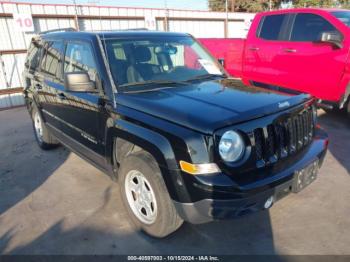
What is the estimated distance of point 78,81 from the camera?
9.78 ft

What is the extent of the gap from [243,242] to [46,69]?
11.6 ft

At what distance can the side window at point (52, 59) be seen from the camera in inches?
159

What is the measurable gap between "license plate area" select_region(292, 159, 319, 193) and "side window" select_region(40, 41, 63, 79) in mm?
3060

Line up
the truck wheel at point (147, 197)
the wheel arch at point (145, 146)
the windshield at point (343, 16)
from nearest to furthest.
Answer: the wheel arch at point (145, 146), the truck wheel at point (147, 197), the windshield at point (343, 16)

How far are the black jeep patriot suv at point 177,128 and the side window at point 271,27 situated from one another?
106 inches

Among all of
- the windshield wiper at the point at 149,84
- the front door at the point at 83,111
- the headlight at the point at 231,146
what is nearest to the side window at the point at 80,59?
the front door at the point at 83,111

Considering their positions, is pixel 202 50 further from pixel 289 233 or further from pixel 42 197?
pixel 42 197

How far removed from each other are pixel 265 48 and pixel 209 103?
13.1 ft

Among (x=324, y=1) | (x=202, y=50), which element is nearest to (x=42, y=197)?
(x=202, y=50)

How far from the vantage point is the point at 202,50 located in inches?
157

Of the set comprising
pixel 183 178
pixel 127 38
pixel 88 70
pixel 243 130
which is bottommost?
pixel 183 178

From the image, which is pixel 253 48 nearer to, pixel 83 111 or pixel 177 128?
pixel 83 111

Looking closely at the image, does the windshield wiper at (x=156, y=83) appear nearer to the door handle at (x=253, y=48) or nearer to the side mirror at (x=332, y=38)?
the side mirror at (x=332, y=38)

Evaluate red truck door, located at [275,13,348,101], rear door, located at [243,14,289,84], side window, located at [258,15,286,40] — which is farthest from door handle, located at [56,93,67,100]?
side window, located at [258,15,286,40]
